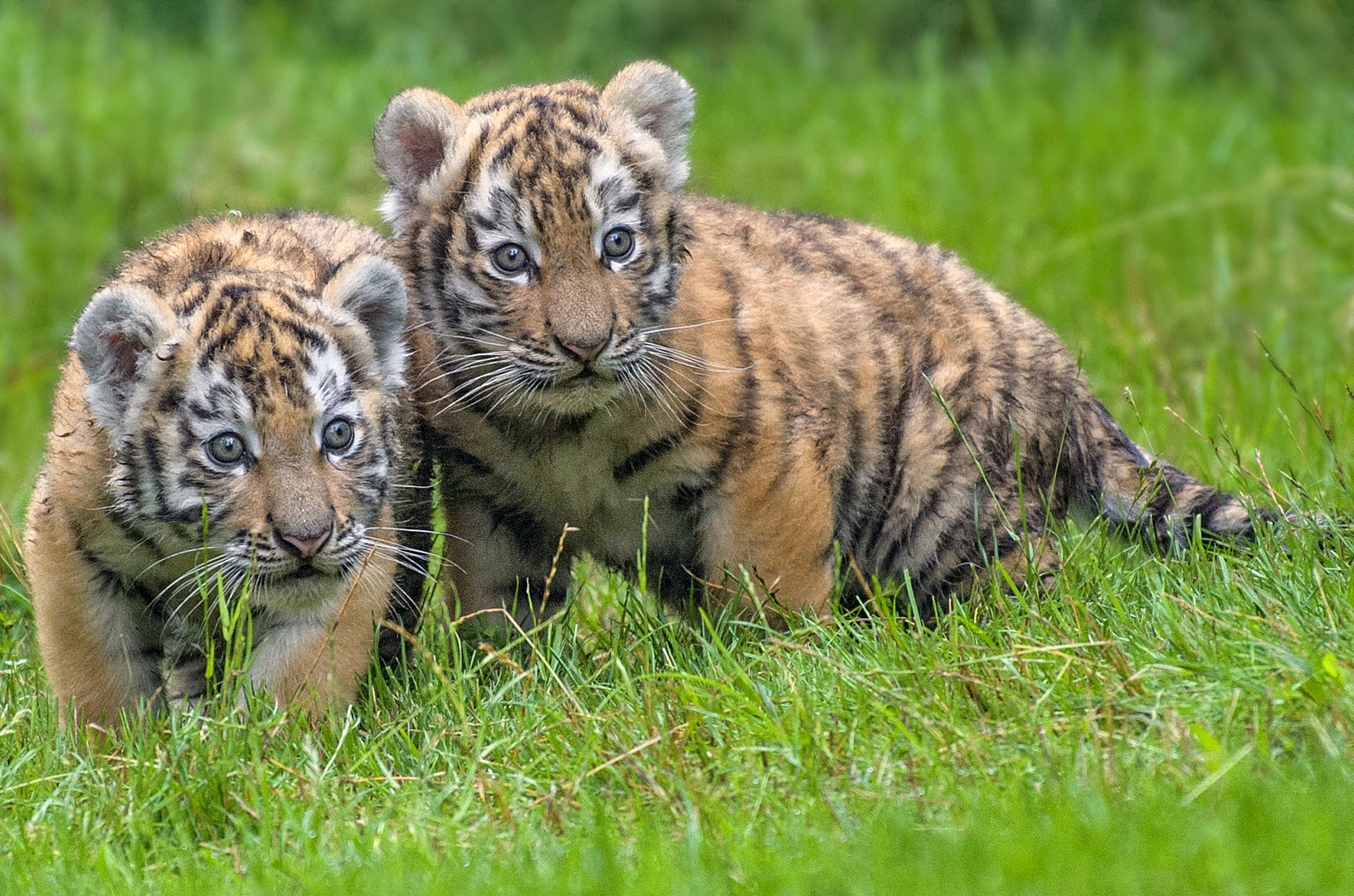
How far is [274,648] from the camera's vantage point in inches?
170

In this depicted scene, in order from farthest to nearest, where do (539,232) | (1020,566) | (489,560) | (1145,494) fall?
(1145,494), (1020,566), (489,560), (539,232)

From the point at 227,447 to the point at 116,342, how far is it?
40 cm

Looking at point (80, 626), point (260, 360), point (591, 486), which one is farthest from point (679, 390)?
point (80, 626)

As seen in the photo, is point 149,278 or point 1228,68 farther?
point 1228,68

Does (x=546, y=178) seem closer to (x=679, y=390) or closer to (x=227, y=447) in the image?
(x=679, y=390)

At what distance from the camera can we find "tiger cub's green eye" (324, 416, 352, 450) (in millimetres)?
4141

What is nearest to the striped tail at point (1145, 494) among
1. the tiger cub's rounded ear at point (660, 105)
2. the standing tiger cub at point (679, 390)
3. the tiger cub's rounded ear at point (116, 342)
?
the standing tiger cub at point (679, 390)

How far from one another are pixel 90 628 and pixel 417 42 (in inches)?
A: 341

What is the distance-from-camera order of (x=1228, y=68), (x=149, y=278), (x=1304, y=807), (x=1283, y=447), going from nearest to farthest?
(x=1304, y=807), (x=149, y=278), (x=1283, y=447), (x=1228, y=68)

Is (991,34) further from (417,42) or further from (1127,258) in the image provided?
(417,42)

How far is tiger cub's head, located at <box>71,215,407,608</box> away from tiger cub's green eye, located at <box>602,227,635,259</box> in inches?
23.8

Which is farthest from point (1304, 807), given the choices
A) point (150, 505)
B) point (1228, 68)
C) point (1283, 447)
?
point (1228, 68)

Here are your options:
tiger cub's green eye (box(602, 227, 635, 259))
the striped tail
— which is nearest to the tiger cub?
tiger cub's green eye (box(602, 227, 635, 259))

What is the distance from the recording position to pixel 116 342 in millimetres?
4113
